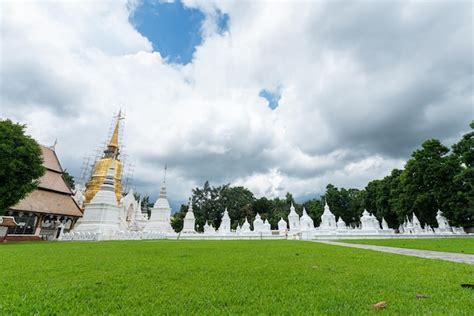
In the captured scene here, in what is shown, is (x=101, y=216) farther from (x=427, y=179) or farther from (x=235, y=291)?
(x=427, y=179)

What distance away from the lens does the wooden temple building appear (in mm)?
23438

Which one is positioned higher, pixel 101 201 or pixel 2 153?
pixel 2 153

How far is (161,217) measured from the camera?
35.7 m

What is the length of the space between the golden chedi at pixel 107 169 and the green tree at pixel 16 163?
65.9ft

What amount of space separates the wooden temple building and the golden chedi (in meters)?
9.18

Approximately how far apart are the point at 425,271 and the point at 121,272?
234 inches

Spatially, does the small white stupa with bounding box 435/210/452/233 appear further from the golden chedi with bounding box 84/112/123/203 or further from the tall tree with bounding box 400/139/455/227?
the golden chedi with bounding box 84/112/123/203

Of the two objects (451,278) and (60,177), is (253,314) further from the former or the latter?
(60,177)

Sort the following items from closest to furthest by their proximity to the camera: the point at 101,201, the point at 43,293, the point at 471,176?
the point at 43,293 < the point at 471,176 < the point at 101,201

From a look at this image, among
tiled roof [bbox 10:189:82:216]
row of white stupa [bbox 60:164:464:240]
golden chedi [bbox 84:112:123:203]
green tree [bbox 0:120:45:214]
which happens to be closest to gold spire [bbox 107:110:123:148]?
golden chedi [bbox 84:112:123:203]

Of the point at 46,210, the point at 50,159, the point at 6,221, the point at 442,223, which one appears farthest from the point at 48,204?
the point at 442,223

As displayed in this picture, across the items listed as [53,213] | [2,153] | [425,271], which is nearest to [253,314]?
[425,271]

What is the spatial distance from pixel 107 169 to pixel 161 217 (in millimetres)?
13968

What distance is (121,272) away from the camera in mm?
5285
